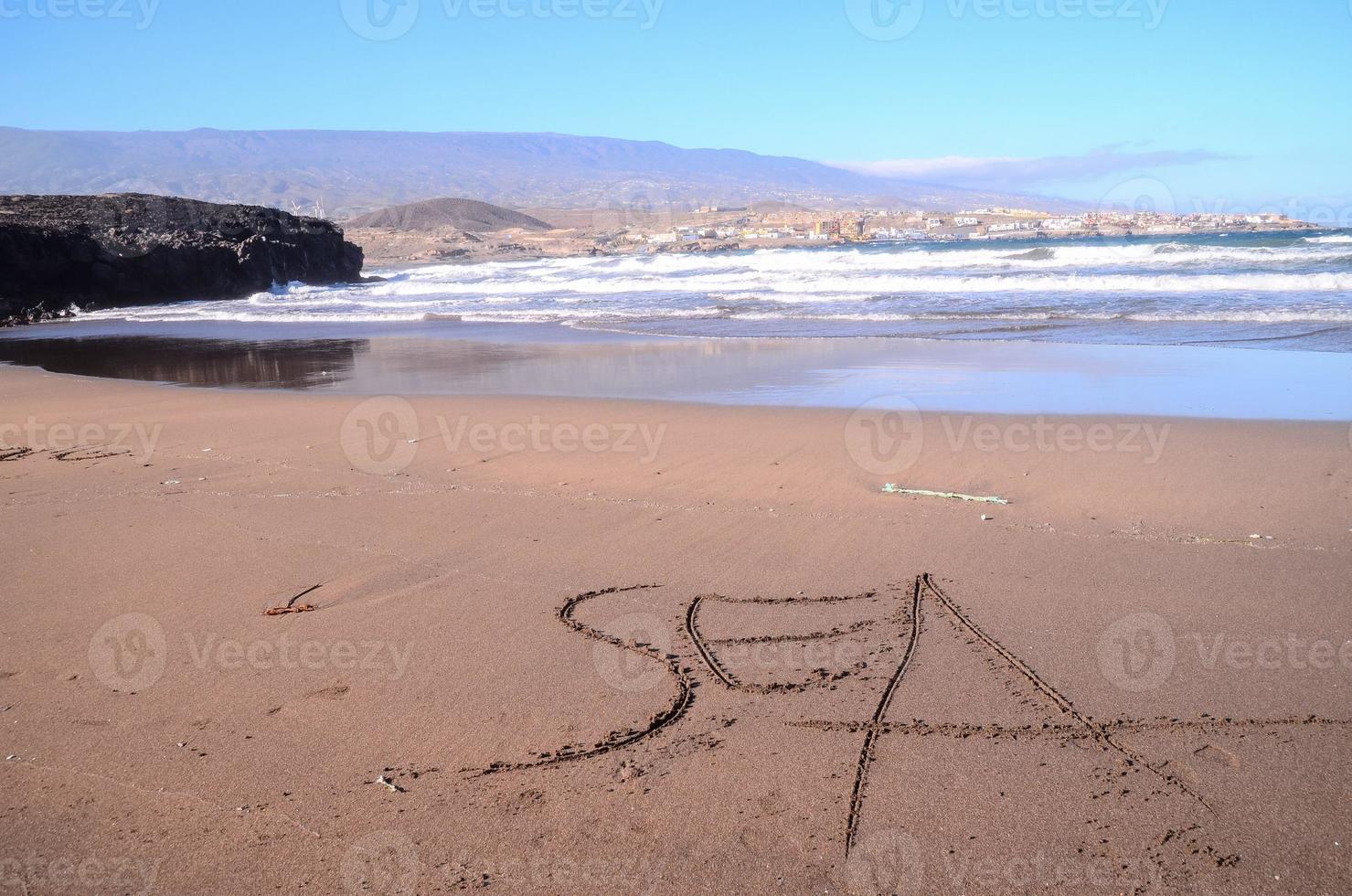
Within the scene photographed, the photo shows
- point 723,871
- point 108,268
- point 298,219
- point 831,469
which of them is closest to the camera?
point 723,871

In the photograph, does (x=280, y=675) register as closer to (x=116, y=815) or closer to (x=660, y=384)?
(x=116, y=815)

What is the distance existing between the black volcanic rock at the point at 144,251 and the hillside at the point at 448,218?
37.5m

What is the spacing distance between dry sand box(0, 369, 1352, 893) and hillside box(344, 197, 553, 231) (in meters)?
74.7

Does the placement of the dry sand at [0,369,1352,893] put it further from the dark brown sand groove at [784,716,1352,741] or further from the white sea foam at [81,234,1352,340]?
the white sea foam at [81,234,1352,340]

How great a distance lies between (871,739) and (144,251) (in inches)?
1405

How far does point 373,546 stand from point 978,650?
3490mm

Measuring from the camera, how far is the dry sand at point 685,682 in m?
2.69

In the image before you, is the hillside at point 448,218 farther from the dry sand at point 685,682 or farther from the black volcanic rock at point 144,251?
the dry sand at point 685,682

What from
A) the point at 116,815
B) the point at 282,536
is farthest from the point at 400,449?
the point at 116,815

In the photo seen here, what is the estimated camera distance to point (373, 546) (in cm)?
536

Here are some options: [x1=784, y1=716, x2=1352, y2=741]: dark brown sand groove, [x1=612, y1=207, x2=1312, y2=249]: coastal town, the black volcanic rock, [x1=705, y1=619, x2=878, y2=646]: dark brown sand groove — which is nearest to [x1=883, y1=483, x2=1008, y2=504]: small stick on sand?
[x1=705, y1=619, x2=878, y2=646]: dark brown sand groove

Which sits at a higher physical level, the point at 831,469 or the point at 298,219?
the point at 298,219

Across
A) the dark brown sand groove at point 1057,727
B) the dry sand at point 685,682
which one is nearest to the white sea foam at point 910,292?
the dry sand at point 685,682

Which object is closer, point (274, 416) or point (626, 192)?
point (274, 416)
